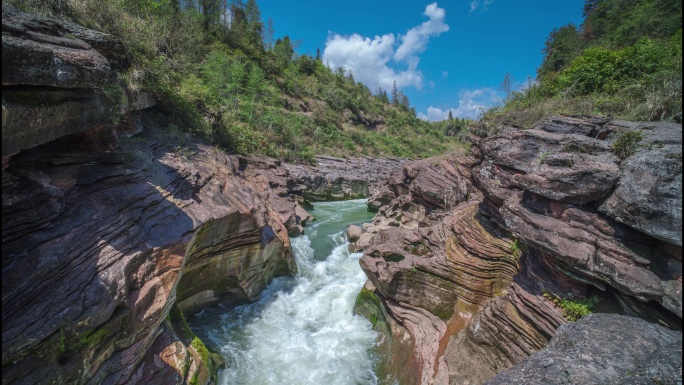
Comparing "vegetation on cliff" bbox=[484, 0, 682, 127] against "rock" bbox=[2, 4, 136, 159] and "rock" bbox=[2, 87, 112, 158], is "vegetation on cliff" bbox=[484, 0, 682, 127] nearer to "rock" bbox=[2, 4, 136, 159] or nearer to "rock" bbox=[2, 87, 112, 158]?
"rock" bbox=[2, 4, 136, 159]

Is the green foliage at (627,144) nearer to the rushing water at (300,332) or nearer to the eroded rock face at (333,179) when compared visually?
the rushing water at (300,332)

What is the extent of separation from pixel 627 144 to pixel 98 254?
31.1 ft

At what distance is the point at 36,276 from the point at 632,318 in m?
8.82

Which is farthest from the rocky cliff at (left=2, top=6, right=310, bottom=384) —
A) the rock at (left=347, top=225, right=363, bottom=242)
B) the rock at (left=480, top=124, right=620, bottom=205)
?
the rock at (left=347, top=225, right=363, bottom=242)

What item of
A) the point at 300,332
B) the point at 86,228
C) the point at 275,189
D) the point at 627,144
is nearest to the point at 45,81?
the point at 86,228

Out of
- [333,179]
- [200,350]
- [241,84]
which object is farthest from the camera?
[241,84]

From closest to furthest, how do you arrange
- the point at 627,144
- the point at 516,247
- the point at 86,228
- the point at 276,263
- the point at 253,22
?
the point at 86,228 < the point at 627,144 < the point at 516,247 < the point at 276,263 < the point at 253,22

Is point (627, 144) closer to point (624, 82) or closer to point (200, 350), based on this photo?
point (624, 82)

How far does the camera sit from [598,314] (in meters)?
4.69

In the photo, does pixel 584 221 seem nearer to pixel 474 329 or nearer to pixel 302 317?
pixel 474 329

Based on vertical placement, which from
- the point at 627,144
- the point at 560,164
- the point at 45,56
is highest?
the point at 627,144

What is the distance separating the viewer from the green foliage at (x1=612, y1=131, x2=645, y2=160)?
16.6ft

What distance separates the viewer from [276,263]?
1088 centimetres

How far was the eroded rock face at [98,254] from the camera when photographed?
12.6ft
